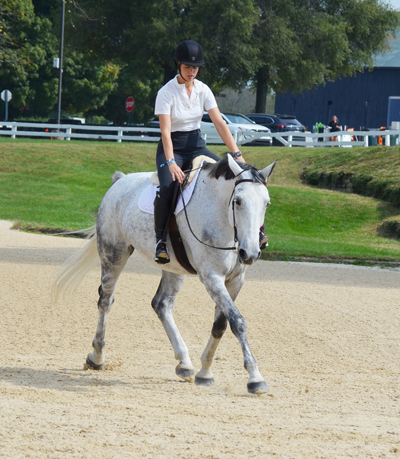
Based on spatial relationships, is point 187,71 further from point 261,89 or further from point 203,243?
point 261,89

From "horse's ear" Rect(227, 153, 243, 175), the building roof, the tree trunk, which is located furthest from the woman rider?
the building roof

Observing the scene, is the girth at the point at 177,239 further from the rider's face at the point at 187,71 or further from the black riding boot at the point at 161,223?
the rider's face at the point at 187,71

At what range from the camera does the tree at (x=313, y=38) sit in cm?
3953

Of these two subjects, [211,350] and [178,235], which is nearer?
[211,350]

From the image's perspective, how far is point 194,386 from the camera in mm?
5863

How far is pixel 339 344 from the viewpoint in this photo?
7570 millimetres

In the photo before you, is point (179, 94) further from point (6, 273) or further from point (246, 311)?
point (6, 273)

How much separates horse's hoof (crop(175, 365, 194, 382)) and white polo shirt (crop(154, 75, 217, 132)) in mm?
2109

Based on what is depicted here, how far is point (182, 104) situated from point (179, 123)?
0.18 meters

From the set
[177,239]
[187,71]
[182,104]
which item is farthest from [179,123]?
[177,239]

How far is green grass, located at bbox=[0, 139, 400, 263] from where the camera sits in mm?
16859

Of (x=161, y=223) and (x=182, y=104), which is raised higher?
(x=182, y=104)

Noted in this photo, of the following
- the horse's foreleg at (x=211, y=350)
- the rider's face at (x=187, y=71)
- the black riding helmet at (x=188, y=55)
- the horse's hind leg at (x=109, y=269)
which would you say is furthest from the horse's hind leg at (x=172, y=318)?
the black riding helmet at (x=188, y=55)

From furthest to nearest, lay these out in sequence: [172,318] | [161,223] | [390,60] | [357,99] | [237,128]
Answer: [390,60] → [357,99] → [237,128] → [172,318] → [161,223]
